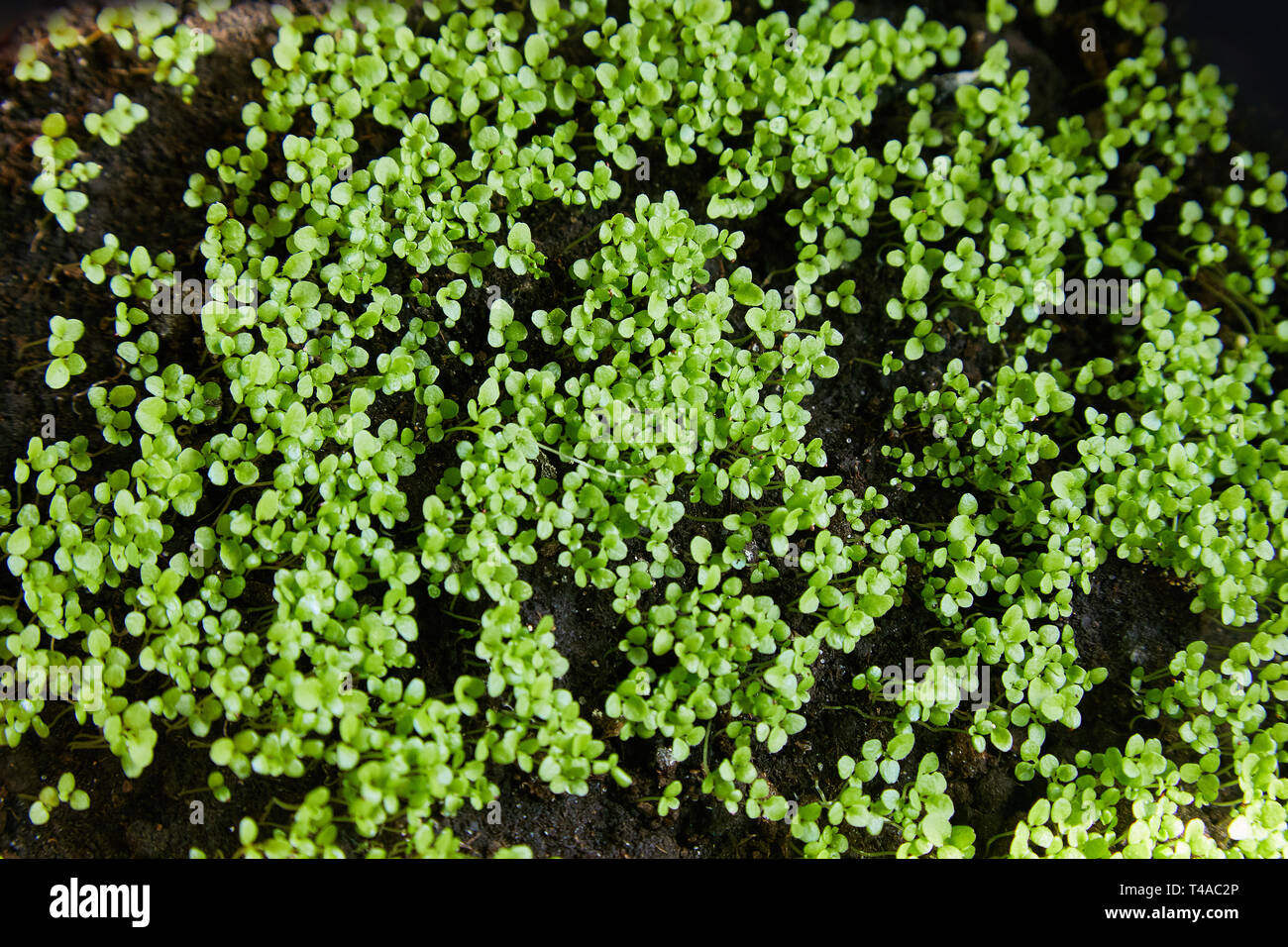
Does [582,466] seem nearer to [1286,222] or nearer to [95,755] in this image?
[95,755]

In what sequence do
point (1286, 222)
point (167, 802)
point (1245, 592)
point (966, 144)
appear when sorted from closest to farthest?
point (167, 802) < point (1245, 592) < point (966, 144) < point (1286, 222)

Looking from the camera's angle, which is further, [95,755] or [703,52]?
[703,52]

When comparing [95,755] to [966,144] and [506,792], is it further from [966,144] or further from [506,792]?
[966,144]

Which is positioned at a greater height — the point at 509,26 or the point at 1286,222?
the point at 509,26

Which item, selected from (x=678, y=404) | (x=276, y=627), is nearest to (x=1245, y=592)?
(x=678, y=404)

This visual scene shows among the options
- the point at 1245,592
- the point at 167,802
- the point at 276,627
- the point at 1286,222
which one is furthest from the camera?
the point at 1286,222
